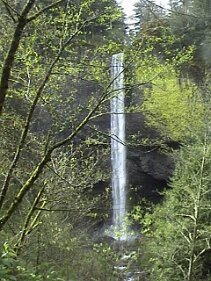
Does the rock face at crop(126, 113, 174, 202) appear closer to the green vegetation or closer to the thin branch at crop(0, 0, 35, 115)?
the green vegetation

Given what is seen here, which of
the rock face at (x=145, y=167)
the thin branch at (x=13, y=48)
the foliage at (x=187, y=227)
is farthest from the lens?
the rock face at (x=145, y=167)

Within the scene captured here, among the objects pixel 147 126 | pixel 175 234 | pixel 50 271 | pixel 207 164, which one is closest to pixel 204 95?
pixel 147 126

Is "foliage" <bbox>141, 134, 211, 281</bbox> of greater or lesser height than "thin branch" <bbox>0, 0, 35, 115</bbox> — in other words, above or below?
below

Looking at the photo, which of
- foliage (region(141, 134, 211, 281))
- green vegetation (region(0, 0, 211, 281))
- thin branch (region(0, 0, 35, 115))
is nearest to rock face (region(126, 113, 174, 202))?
green vegetation (region(0, 0, 211, 281))

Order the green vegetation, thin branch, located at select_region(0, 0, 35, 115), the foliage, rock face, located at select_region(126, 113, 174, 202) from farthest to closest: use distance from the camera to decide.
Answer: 1. rock face, located at select_region(126, 113, 174, 202)
2. the foliage
3. the green vegetation
4. thin branch, located at select_region(0, 0, 35, 115)

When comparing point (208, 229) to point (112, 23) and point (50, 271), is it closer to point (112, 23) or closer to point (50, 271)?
point (112, 23)

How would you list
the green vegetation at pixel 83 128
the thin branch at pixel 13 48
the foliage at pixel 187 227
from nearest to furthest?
the thin branch at pixel 13 48, the green vegetation at pixel 83 128, the foliage at pixel 187 227

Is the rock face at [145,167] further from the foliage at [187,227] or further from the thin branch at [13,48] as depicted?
the thin branch at [13,48]

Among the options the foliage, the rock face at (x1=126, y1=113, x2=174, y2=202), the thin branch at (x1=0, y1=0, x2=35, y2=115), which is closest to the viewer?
the thin branch at (x1=0, y1=0, x2=35, y2=115)

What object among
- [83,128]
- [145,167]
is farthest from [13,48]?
[145,167]

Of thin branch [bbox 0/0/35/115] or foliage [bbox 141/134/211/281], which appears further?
foliage [bbox 141/134/211/281]

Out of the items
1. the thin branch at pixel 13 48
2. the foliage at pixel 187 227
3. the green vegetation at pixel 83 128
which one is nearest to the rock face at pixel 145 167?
the green vegetation at pixel 83 128

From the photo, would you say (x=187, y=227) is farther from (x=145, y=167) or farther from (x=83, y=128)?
(x=145, y=167)

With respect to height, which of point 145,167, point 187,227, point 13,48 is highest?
point 145,167
